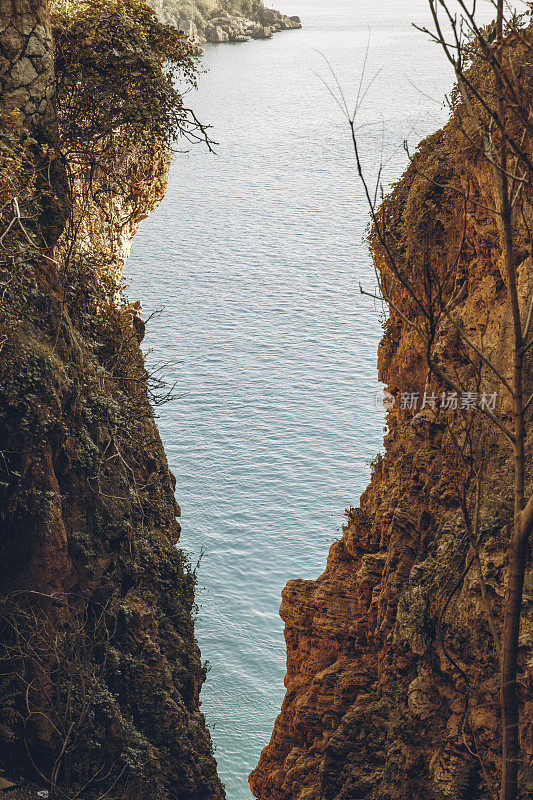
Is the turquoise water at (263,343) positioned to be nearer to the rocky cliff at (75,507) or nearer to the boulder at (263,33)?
the rocky cliff at (75,507)

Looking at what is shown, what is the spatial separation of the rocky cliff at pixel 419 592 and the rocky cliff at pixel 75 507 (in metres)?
2.30

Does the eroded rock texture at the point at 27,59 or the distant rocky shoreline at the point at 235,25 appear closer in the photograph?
the eroded rock texture at the point at 27,59

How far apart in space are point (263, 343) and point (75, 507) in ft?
94.4

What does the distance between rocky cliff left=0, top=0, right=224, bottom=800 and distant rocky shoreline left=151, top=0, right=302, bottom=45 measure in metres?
74.0

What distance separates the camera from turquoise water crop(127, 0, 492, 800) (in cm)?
2555

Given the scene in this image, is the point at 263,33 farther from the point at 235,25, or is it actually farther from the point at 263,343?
the point at 263,343

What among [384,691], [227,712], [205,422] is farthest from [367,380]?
[384,691]

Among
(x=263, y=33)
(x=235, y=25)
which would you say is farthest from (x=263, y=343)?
(x=263, y=33)

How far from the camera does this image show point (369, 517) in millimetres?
12492

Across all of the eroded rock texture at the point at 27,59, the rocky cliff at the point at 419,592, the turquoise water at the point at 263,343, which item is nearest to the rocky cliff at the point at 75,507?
the eroded rock texture at the point at 27,59

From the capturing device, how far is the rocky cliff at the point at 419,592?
763 centimetres

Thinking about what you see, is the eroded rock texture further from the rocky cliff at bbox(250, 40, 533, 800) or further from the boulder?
the boulder

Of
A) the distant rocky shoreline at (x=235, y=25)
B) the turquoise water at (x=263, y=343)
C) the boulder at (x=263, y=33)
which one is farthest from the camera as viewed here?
the boulder at (x=263, y=33)


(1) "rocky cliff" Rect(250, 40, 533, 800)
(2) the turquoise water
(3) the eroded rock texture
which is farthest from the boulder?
(1) "rocky cliff" Rect(250, 40, 533, 800)
